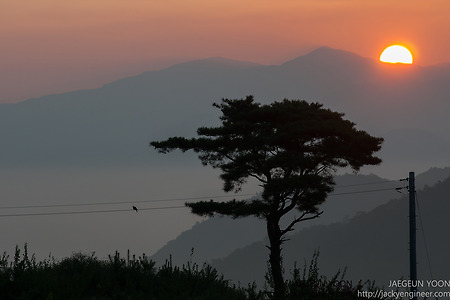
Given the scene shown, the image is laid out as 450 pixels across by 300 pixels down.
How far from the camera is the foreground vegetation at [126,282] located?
723 inches

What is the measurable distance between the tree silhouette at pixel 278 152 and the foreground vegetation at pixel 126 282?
2514 cm

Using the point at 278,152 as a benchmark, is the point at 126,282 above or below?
below

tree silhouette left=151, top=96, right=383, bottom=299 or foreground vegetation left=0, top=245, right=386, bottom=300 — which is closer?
foreground vegetation left=0, top=245, right=386, bottom=300

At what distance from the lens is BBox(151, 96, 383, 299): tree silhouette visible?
158ft

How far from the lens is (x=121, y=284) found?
2123 centimetres

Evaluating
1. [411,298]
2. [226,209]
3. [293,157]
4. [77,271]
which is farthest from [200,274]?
[226,209]

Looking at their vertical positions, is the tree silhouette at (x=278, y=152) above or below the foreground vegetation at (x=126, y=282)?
above

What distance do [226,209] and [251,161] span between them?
12.0 ft

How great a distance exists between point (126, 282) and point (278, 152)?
98.3ft

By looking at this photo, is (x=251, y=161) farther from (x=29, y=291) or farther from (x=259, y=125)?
(x=29, y=291)

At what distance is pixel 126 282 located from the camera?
21016 mm

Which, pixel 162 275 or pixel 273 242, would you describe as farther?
pixel 273 242

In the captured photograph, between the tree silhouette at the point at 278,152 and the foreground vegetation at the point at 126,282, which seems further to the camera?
the tree silhouette at the point at 278,152

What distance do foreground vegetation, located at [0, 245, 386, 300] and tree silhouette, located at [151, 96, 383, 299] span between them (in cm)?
2514
